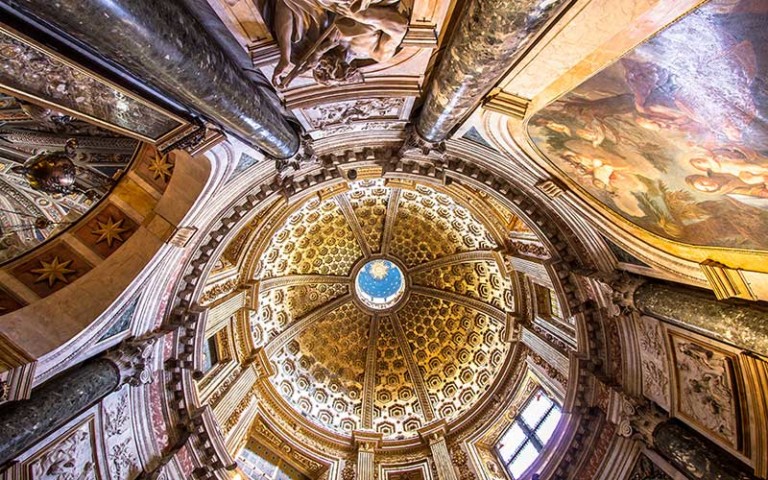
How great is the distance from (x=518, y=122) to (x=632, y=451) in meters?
6.80

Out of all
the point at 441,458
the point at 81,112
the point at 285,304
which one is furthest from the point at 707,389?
the point at 285,304

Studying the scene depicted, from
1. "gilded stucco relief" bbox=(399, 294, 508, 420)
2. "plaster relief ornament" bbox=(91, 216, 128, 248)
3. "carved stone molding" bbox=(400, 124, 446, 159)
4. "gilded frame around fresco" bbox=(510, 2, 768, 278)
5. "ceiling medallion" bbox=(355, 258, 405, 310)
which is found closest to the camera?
"gilded frame around fresco" bbox=(510, 2, 768, 278)

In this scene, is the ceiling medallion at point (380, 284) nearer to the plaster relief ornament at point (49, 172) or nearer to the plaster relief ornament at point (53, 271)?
the plaster relief ornament at point (53, 271)

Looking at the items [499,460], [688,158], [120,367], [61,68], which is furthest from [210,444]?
[688,158]

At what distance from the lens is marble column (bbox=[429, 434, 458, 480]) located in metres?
11.4

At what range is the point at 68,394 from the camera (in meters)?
5.33

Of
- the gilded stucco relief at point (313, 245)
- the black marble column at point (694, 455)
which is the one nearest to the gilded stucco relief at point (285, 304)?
the gilded stucco relief at point (313, 245)

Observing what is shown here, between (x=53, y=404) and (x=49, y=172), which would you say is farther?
(x=49, y=172)

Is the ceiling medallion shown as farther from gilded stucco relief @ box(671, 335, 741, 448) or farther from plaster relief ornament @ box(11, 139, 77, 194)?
plaster relief ornament @ box(11, 139, 77, 194)

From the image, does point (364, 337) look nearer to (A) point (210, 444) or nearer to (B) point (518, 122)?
(A) point (210, 444)

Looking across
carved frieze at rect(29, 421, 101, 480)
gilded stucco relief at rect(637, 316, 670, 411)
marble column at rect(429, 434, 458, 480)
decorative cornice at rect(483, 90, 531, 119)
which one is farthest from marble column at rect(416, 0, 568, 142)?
marble column at rect(429, 434, 458, 480)

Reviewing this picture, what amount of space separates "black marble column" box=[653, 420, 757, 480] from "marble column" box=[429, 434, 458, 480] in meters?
6.65

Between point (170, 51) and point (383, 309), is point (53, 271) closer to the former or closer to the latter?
point (170, 51)

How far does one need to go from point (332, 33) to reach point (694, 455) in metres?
8.11
